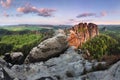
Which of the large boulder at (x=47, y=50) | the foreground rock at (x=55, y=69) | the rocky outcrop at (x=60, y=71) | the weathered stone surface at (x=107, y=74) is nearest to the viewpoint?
the weathered stone surface at (x=107, y=74)

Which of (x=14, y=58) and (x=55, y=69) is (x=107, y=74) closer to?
(x=55, y=69)

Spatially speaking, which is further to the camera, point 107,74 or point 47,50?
point 47,50

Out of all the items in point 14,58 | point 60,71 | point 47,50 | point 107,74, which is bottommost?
point 14,58

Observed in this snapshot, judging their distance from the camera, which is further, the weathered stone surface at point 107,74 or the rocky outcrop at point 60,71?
the rocky outcrop at point 60,71

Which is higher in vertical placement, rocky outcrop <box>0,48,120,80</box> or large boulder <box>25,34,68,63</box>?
large boulder <box>25,34,68,63</box>

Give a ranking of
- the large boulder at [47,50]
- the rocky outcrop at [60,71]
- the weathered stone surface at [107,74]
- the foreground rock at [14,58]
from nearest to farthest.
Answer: the weathered stone surface at [107,74] < the rocky outcrop at [60,71] < the large boulder at [47,50] < the foreground rock at [14,58]

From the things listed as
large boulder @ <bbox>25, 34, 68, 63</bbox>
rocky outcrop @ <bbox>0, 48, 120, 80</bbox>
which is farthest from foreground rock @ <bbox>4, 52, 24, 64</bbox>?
rocky outcrop @ <bbox>0, 48, 120, 80</bbox>

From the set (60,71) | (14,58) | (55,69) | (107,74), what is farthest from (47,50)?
(107,74)

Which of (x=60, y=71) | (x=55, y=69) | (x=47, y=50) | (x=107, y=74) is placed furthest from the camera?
(x=47, y=50)

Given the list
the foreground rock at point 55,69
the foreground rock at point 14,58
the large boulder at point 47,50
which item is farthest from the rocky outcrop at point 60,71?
the foreground rock at point 14,58

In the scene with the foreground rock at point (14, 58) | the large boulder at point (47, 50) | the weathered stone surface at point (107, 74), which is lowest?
the foreground rock at point (14, 58)

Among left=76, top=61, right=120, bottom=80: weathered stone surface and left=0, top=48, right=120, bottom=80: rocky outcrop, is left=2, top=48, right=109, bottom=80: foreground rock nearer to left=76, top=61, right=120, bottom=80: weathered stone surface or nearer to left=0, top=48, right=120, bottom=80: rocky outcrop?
left=0, top=48, right=120, bottom=80: rocky outcrop

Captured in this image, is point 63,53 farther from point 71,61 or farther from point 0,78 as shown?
point 0,78

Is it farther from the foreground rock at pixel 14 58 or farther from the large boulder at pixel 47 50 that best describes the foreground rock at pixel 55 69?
the foreground rock at pixel 14 58
